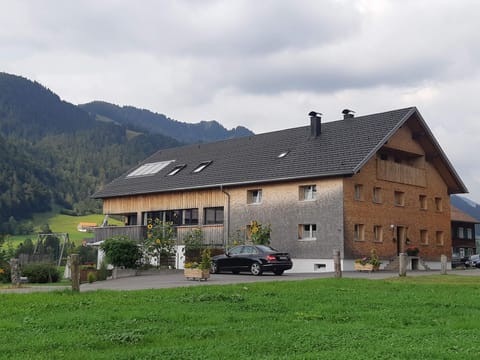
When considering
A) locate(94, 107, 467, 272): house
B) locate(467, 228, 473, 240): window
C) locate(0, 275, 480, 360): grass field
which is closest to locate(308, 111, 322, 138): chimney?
locate(94, 107, 467, 272): house

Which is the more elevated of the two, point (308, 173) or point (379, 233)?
point (308, 173)

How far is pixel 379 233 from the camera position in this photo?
36219mm

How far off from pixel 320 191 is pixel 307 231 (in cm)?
237

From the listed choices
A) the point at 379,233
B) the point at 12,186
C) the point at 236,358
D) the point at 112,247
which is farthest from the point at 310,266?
the point at 12,186

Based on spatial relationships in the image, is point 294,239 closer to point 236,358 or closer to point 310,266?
point 310,266

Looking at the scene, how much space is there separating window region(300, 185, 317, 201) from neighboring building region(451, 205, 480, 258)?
89.5ft

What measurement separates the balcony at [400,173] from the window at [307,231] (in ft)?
16.9

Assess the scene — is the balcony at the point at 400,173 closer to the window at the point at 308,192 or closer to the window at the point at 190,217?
the window at the point at 308,192

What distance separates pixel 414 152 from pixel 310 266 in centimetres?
1112

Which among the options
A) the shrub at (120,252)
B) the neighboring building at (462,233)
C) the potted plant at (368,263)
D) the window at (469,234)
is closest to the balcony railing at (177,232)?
the shrub at (120,252)

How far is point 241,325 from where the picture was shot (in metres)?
10.7

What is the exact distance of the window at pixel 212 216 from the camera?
3984cm

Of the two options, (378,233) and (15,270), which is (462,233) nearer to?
(378,233)

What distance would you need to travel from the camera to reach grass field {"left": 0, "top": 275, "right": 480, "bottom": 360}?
8523 millimetres
